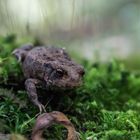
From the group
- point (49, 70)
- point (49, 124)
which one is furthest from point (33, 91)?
point (49, 124)

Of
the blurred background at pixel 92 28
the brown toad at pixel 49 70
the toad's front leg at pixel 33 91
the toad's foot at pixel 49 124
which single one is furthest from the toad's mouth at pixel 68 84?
the blurred background at pixel 92 28

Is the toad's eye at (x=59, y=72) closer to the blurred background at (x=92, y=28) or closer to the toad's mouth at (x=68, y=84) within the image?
→ the toad's mouth at (x=68, y=84)

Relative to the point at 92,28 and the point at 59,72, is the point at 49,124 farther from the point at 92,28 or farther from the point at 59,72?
the point at 92,28

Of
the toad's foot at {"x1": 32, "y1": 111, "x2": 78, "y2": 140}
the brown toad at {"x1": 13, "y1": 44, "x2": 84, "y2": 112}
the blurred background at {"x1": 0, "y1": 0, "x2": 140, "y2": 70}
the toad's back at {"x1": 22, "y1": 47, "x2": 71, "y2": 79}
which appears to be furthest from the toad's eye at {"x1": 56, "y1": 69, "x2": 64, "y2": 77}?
the blurred background at {"x1": 0, "y1": 0, "x2": 140, "y2": 70}

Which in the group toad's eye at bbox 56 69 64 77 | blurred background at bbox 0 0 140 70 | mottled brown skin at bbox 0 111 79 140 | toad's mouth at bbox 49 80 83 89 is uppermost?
toad's eye at bbox 56 69 64 77

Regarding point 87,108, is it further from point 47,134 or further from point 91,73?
point 91,73

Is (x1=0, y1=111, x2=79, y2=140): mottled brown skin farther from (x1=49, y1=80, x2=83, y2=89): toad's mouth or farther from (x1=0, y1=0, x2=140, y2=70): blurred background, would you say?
(x1=0, y1=0, x2=140, y2=70): blurred background
